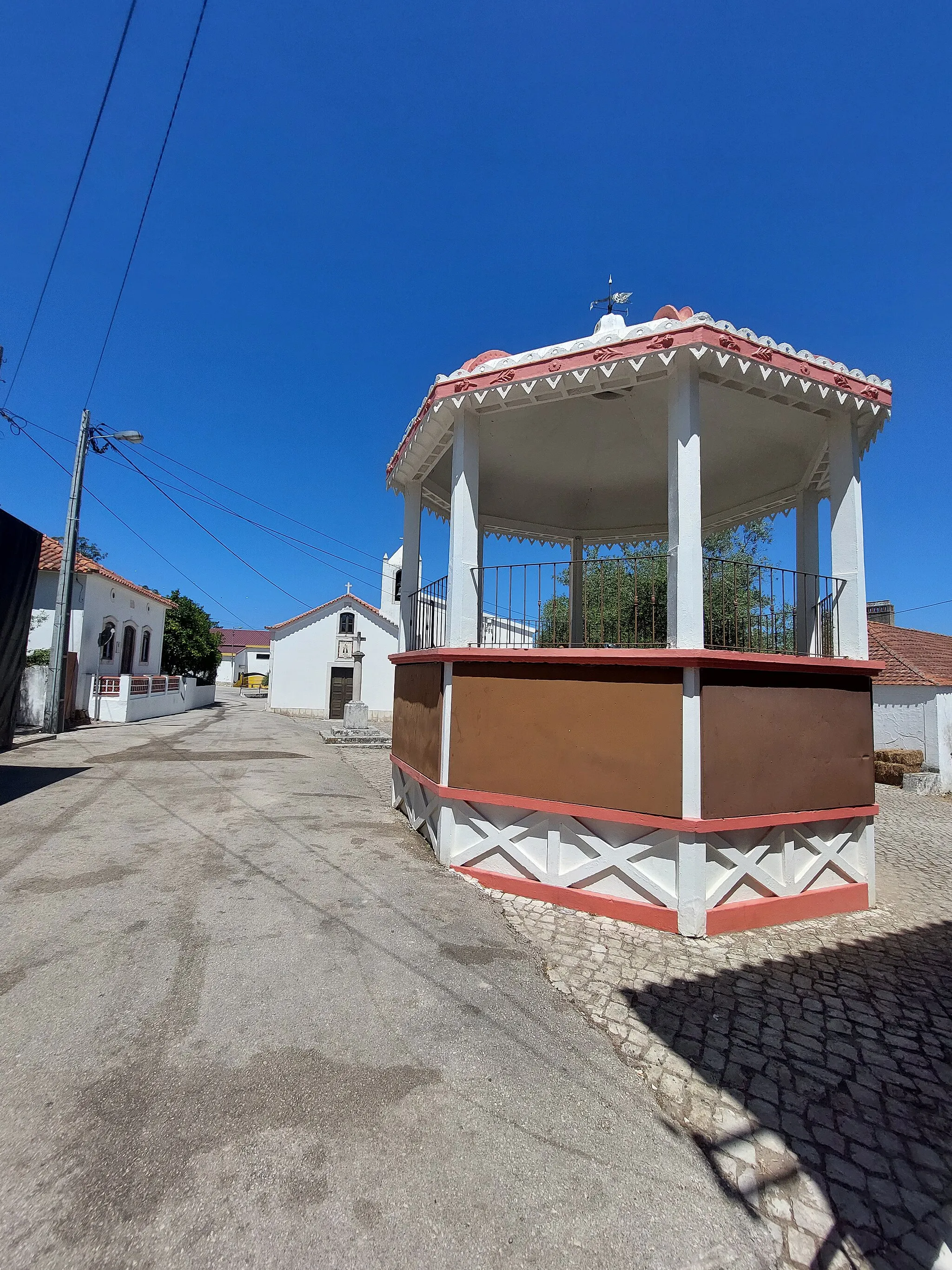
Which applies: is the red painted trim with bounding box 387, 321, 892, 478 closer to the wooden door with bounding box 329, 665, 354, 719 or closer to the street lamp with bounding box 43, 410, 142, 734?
the street lamp with bounding box 43, 410, 142, 734

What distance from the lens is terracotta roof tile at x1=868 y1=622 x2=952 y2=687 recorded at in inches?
493

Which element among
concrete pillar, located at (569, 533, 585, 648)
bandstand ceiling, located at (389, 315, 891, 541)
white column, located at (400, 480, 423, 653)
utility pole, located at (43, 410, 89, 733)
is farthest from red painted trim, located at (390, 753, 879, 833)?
utility pole, located at (43, 410, 89, 733)

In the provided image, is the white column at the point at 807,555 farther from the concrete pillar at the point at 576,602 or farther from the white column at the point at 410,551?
the white column at the point at 410,551

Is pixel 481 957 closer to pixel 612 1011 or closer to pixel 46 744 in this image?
pixel 612 1011

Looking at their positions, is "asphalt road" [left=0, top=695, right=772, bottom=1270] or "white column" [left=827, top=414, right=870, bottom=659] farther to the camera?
"white column" [left=827, top=414, right=870, bottom=659]

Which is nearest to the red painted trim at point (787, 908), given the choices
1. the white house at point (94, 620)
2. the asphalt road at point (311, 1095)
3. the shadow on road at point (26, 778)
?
the asphalt road at point (311, 1095)

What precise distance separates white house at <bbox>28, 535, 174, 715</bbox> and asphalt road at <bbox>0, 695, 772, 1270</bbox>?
14.1 meters

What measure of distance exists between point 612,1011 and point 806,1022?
104 centimetres

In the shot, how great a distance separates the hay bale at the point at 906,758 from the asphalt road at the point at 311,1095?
11769 mm

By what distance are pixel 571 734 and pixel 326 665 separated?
21866 millimetres

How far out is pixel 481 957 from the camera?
3.32m

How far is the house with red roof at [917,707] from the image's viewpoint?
11891 mm

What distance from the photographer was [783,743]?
4145mm

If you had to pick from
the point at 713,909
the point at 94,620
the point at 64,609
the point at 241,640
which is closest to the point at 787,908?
the point at 713,909
